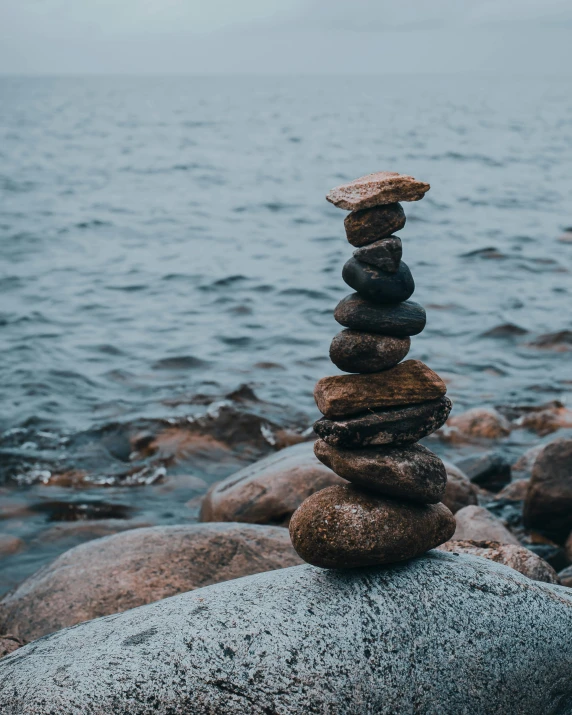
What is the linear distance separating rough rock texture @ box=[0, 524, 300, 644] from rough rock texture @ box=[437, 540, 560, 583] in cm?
129

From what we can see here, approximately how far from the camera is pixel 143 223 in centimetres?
2661

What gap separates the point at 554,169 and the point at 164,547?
35.8 metres

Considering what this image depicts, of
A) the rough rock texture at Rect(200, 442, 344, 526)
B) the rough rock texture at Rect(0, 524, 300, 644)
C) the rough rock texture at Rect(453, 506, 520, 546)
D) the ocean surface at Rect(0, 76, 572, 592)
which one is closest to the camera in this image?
the rough rock texture at Rect(0, 524, 300, 644)

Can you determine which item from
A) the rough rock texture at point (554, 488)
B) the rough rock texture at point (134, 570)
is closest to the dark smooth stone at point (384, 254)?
the rough rock texture at point (134, 570)

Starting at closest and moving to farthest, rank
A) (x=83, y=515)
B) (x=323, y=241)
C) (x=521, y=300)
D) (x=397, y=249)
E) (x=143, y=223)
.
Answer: (x=397, y=249), (x=83, y=515), (x=521, y=300), (x=323, y=241), (x=143, y=223)

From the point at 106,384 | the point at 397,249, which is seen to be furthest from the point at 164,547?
the point at 106,384

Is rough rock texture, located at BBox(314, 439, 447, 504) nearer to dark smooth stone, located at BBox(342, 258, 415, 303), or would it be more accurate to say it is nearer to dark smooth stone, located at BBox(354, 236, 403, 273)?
dark smooth stone, located at BBox(342, 258, 415, 303)

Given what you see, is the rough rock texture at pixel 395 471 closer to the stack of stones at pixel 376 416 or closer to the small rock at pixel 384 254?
the stack of stones at pixel 376 416

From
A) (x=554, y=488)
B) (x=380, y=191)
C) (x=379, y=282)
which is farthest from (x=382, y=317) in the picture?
(x=554, y=488)

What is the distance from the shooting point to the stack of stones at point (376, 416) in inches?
172

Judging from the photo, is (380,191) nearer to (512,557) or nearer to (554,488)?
(512,557)

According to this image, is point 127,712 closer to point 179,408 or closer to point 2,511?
point 2,511

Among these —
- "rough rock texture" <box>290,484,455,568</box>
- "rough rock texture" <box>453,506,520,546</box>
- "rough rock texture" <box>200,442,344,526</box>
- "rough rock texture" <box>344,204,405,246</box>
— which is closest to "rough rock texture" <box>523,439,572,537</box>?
"rough rock texture" <box>453,506,520,546</box>

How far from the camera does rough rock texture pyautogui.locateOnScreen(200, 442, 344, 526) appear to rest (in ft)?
24.4
